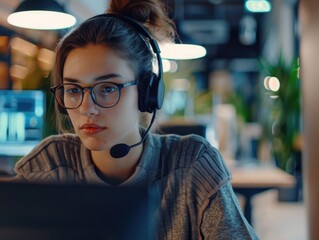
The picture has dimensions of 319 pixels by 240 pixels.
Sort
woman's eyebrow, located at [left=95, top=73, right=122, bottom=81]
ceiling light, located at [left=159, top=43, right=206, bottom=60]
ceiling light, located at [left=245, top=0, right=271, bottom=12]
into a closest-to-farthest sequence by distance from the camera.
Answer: woman's eyebrow, located at [left=95, top=73, right=122, bottom=81], ceiling light, located at [left=159, top=43, right=206, bottom=60], ceiling light, located at [left=245, top=0, right=271, bottom=12]

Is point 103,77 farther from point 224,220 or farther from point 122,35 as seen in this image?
point 224,220

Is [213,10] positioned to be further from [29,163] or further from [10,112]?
[29,163]

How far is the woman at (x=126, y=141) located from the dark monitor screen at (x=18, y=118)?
42cm

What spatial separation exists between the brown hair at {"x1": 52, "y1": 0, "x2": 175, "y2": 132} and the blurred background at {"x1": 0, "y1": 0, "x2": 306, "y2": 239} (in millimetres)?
56

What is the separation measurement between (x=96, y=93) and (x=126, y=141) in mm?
109

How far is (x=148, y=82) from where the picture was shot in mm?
928

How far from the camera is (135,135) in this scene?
0.92 m

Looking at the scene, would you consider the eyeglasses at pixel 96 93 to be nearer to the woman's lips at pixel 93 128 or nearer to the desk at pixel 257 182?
the woman's lips at pixel 93 128

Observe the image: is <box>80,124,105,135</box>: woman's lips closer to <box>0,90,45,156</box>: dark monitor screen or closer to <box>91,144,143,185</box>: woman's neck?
<box>91,144,143,185</box>: woman's neck

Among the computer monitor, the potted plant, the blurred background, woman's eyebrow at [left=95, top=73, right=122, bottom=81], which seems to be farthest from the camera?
the potted plant

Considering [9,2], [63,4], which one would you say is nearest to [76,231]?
[63,4]

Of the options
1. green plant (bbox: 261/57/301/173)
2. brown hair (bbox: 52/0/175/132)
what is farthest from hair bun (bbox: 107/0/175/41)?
green plant (bbox: 261/57/301/173)

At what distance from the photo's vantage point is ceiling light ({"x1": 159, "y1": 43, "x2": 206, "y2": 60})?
3.39 ft

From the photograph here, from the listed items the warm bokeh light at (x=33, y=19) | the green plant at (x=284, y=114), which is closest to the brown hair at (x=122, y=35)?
the warm bokeh light at (x=33, y=19)
